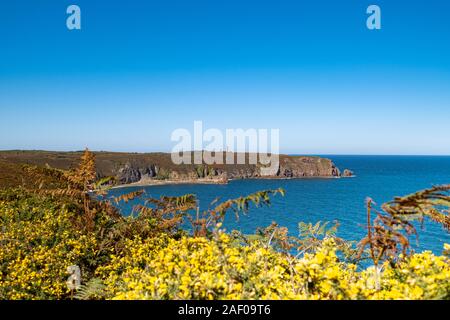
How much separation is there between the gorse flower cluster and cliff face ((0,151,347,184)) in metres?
150

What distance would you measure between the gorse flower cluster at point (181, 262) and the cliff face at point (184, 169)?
150 m

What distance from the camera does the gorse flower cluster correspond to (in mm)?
3705

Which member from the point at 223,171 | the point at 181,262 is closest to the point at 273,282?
the point at 181,262

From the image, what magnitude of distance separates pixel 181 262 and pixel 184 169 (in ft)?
Result: 584

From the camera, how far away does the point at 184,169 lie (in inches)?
7126

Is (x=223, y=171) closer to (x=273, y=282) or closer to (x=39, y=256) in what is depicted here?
(x=39, y=256)

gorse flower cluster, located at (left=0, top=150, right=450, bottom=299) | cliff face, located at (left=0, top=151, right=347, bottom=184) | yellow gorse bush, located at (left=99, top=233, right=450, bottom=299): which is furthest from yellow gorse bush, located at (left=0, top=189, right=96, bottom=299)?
cliff face, located at (left=0, top=151, right=347, bottom=184)

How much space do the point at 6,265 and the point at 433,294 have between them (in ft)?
25.1

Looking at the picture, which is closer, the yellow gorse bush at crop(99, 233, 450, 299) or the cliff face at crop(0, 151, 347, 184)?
the yellow gorse bush at crop(99, 233, 450, 299)

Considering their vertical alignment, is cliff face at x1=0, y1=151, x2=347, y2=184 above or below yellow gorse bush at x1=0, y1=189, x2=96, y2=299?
below

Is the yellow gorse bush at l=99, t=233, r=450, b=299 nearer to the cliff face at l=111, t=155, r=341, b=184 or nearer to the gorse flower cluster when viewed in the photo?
the gorse flower cluster
